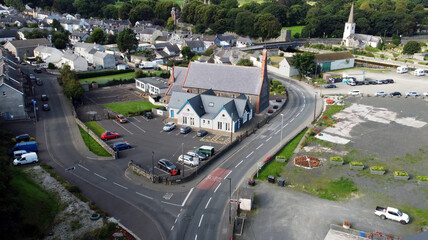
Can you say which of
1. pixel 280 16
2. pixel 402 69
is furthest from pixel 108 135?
pixel 280 16

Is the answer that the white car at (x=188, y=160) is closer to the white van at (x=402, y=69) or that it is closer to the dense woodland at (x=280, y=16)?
the white van at (x=402, y=69)

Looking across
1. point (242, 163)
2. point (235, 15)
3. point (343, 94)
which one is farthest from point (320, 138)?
point (235, 15)

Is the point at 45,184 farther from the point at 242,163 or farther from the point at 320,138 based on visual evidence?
the point at 320,138

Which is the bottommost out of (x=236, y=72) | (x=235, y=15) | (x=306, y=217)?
(x=306, y=217)

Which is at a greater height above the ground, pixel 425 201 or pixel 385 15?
pixel 385 15

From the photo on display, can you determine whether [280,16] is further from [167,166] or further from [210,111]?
[167,166]

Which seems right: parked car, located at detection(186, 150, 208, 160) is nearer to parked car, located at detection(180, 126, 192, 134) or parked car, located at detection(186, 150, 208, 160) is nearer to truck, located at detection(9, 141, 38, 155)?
parked car, located at detection(180, 126, 192, 134)

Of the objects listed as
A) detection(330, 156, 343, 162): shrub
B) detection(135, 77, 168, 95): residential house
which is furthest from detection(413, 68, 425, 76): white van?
detection(135, 77, 168, 95): residential house
